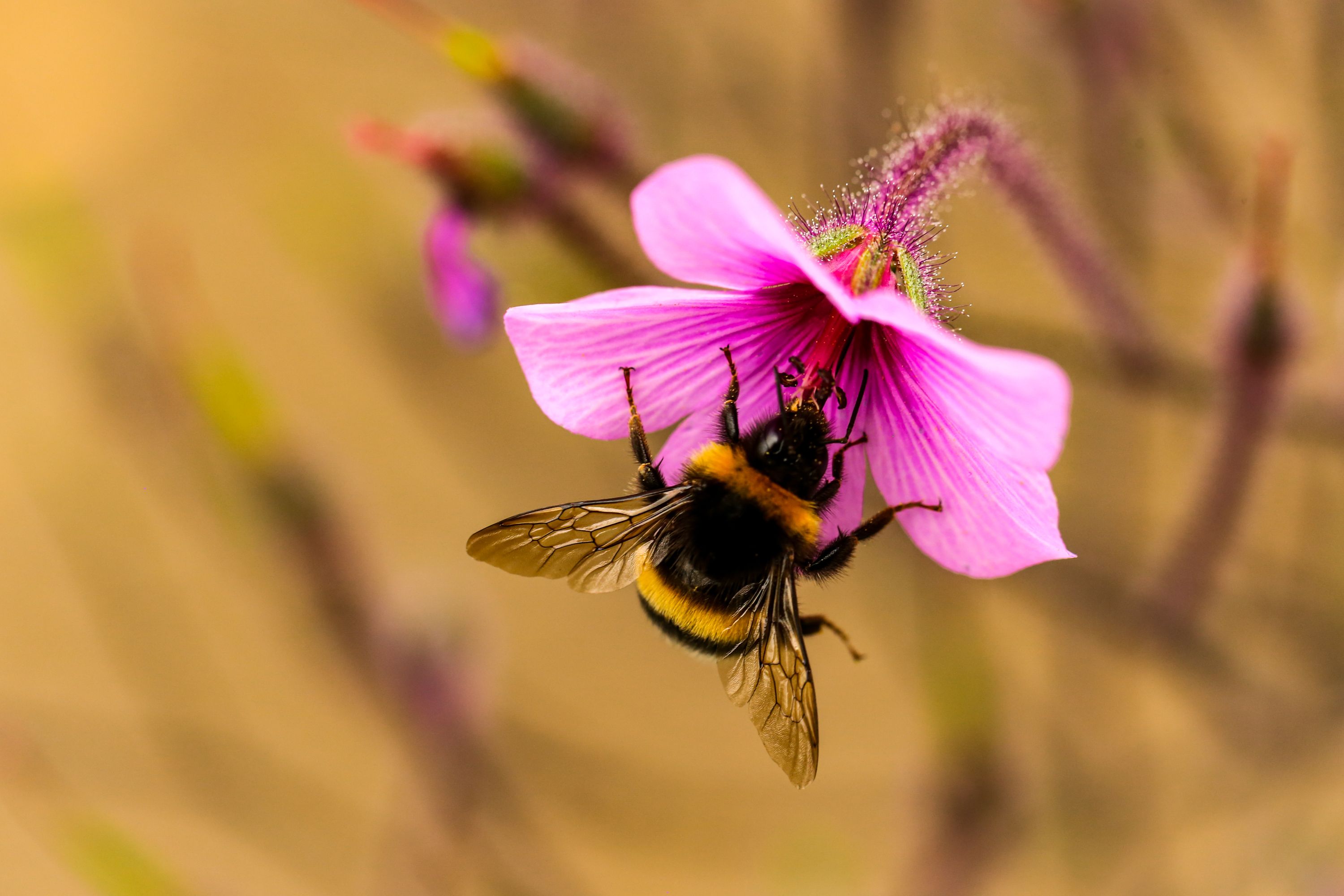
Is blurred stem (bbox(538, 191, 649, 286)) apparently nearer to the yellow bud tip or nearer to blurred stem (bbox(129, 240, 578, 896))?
the yellow bud tip

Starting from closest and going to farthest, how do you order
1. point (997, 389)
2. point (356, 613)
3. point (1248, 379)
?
point (997, 389)
point (1248, 379)
point (356, 613)

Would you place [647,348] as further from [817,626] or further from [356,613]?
[356,613]

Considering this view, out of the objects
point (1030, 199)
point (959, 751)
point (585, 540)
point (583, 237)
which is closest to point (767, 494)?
point (585, 540)

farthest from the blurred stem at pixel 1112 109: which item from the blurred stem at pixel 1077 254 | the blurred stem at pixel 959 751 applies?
the blurred stem at pixel 959 751

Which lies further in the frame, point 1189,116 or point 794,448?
point 1189,116

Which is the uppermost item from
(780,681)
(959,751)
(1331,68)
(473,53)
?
(473,53)

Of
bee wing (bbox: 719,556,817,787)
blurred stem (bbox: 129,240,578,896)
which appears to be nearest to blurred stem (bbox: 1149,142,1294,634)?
bee wing (bbox: 719,556,817,787)

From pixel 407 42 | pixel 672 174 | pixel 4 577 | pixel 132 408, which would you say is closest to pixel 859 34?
pixel 672 174
